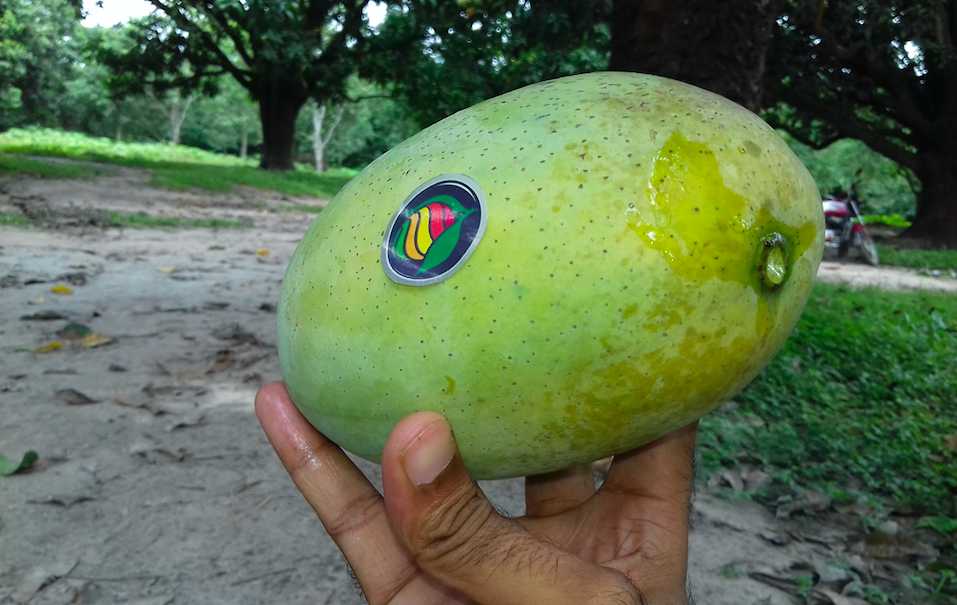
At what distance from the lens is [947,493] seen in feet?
8.02

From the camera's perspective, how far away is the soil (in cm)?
190

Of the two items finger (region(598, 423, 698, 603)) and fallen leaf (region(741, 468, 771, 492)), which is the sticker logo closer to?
finger (region(598, 423, 698, 603))

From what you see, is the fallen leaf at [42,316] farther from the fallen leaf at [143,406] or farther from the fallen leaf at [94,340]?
the fallen leaf at [143,406]

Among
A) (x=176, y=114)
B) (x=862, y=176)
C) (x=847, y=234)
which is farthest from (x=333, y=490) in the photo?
(x=176, y=114)

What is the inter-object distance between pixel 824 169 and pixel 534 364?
31307 mm

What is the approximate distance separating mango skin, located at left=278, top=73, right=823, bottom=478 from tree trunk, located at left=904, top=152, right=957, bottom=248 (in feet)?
45.3

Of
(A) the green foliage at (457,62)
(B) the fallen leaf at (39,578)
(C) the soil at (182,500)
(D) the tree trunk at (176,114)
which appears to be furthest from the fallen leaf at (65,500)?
(D) the tree trunk at (176,114)

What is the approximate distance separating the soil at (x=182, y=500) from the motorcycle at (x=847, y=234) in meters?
8.47

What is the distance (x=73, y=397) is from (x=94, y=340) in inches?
30.0

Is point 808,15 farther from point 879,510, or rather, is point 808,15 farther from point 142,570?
point 142,570

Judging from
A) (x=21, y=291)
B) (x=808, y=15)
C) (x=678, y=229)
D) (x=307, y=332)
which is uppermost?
(x=808, y=15)

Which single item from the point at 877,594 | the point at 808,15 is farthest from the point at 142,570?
the point at 808,15

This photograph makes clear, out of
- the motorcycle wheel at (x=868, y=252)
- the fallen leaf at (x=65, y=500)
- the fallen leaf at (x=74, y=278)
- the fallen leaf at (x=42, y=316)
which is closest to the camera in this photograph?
the fallen leaf at (x=65, y=500)

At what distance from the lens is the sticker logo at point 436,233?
1.09m
